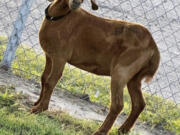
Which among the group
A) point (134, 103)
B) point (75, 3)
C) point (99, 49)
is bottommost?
point (134, 103)

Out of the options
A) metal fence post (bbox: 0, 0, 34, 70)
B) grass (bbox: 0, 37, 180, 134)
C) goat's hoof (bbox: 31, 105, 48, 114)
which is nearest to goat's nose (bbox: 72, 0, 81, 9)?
goat's hoof (bbox: 31, 105, 48, 114)

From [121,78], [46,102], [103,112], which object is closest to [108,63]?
[121,78]

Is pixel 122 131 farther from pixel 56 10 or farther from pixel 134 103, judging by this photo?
pixel 56 10

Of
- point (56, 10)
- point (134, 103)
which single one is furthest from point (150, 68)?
point (56, 10)

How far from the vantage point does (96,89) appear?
609 centimetres

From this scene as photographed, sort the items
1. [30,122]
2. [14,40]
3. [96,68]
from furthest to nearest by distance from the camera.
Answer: [14,40]
[96,68]
[30,122]

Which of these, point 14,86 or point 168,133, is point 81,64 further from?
point 168,133

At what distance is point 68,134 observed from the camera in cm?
415

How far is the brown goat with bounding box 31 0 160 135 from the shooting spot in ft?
14.4

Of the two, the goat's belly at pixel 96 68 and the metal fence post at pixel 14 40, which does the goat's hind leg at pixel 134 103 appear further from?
the metal fence post at pixel 14 40

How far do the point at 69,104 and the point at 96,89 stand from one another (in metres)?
0.86

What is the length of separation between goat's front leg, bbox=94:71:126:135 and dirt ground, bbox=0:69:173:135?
0.63 metres

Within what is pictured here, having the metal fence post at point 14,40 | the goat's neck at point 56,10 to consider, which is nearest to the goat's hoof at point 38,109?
the goat's neck at point 56,10

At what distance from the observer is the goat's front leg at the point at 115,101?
4.37 m
